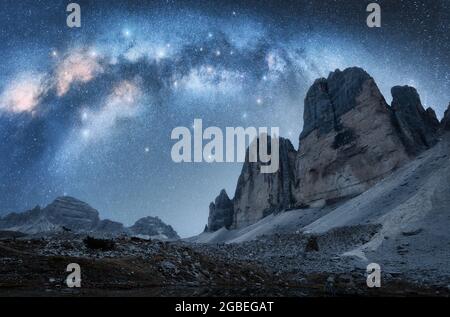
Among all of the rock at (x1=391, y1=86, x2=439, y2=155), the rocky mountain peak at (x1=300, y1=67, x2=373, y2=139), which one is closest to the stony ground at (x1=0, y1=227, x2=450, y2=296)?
the rock at (x1=391, y1=86, x2=439, y2=155)

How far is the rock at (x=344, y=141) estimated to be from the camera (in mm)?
64688

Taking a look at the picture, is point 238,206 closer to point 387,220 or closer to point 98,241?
point 387,220

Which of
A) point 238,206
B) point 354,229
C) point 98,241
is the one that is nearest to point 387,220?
point 354,229

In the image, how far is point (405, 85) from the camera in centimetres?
7731

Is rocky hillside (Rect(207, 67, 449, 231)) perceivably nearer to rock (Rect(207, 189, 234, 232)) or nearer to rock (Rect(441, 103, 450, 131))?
rock (Rect(441, 103, 450, 131))

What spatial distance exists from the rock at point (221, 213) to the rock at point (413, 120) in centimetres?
7975

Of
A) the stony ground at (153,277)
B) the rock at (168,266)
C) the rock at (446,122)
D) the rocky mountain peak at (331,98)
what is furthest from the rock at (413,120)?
the rock at (168,266)

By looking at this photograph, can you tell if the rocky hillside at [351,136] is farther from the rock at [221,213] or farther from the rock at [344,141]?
the rock at [221,213]

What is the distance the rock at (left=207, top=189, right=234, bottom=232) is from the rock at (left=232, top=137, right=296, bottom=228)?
28.1ft

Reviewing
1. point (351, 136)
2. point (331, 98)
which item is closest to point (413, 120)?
point (351, 136)

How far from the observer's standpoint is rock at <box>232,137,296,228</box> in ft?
330
